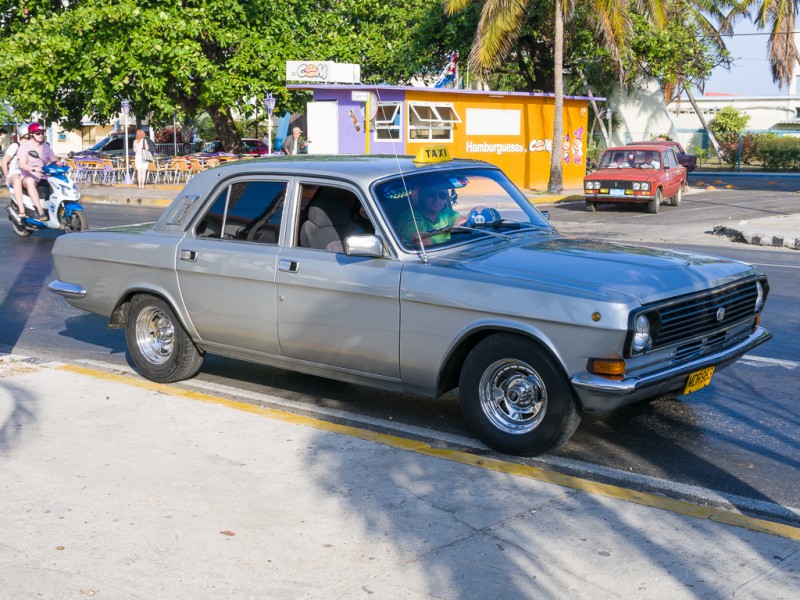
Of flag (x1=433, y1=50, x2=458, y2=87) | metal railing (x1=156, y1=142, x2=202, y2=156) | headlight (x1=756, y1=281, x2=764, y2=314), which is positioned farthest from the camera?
metal railing (x1=156, y1=142, x2=202, y2=156)

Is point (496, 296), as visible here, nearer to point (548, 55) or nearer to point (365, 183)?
point (365, 183)

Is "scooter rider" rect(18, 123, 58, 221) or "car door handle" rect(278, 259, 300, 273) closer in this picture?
"car door handle" rect(278, 259, 300, 273)

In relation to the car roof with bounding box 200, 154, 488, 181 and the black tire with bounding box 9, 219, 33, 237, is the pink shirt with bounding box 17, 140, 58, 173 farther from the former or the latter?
the car roof with bounding box 200, 154, 488, 181

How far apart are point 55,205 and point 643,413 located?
502 inches

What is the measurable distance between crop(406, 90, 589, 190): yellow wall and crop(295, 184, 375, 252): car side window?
71.7 ft

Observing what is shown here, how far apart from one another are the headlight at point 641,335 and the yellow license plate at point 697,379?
0.44 metres

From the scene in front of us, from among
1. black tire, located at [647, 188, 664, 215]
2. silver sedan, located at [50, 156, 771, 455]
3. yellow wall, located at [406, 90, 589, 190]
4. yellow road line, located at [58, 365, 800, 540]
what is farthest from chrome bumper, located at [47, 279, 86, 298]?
yellow wall, located at [406, 90, 589, 190]

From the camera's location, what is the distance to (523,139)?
31219 mm

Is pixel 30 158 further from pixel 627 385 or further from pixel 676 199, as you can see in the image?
pixel 676 199

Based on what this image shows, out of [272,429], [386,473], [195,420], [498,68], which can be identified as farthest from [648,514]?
[498,68]

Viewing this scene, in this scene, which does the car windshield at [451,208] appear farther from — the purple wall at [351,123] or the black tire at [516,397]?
the purple wall at [351,123]

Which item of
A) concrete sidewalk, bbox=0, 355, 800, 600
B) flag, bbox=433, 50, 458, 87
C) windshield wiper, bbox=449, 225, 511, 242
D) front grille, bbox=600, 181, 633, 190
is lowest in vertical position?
concrete sidewalk, bbox=0, 355, 800, 600

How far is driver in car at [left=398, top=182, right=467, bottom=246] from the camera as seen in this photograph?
607cm

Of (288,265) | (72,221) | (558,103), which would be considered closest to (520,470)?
(288,265)
